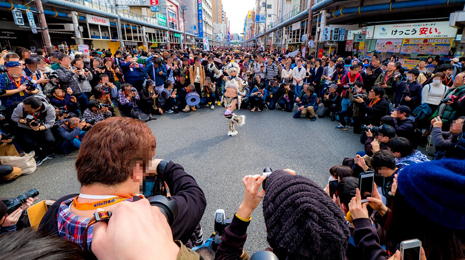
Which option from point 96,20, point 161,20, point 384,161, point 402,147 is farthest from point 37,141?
point 161,20

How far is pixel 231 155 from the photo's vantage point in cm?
452

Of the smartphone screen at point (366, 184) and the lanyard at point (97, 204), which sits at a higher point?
the lanyard at point (97, 204)

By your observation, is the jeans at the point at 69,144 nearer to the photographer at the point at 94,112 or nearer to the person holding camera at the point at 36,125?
the person holding camera at the point at 36,125

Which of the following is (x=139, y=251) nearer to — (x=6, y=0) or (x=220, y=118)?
(x=220, y=118)

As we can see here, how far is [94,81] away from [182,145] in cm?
374

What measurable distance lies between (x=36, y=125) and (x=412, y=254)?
5246 mm

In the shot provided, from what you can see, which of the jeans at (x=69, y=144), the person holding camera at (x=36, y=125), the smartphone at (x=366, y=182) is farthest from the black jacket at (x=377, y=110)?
the person holding camera at (x=36, y=125)

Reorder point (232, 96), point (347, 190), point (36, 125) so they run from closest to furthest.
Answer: point (347, 190) → point (36, 125) → point (232, 96)

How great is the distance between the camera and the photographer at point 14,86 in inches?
157

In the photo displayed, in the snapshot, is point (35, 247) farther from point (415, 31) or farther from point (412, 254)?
point (415, 31)

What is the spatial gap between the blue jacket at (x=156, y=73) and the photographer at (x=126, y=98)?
1.17 m

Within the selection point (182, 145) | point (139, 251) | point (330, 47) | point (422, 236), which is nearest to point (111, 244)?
point (139, 251)

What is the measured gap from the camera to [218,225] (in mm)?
1583

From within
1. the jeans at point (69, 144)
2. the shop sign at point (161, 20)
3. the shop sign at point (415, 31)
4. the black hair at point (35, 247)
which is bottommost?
the jeans at point (69, 144)
